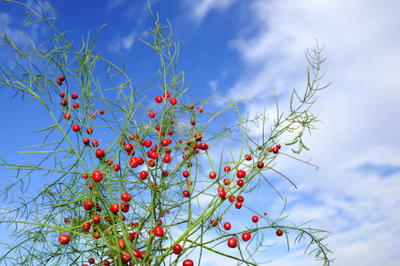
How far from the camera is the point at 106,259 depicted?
3.66 feet

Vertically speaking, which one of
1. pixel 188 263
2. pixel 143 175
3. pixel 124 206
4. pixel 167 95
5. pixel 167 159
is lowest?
pixel 188 263

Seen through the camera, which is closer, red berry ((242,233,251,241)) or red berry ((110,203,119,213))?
red berry ((110,203,119,213))

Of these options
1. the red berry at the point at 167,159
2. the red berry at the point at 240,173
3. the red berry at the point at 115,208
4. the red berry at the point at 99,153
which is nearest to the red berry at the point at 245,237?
the red berry at the point at 240,173

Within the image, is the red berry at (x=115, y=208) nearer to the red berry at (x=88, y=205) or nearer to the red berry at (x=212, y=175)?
the red berry at (x=88, y=205)

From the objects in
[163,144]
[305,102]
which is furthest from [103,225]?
[305,102]

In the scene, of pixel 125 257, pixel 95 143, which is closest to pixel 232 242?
pixel 125 257

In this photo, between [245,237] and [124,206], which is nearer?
[124,206]

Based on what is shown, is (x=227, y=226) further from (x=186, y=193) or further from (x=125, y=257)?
(x=125, y=257)

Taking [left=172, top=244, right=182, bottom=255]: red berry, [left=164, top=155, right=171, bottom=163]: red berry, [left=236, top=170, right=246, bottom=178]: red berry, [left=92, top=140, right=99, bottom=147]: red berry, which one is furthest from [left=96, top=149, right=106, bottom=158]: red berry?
[left=236, top=170, right=246, bottom=178]: red berry

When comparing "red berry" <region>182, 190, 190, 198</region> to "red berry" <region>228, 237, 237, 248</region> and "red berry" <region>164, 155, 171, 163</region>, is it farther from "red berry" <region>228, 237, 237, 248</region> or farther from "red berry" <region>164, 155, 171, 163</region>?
"red berry" <region>228, 237, 237, 248</region>

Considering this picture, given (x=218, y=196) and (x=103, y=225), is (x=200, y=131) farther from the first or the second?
(x=103, y=225)

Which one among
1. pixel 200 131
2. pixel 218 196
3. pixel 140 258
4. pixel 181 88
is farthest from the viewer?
pixel 181 88

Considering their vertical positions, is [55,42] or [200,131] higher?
[55,42]

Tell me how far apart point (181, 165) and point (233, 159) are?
22 centimetres
